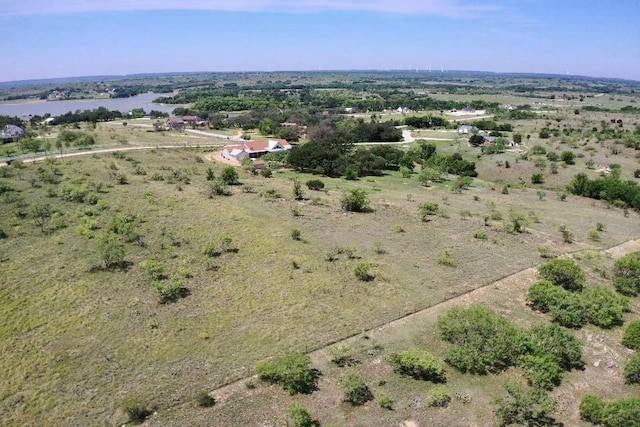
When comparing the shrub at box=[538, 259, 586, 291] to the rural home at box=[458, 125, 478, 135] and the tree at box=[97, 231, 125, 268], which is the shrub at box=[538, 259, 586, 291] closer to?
the tree at box=[97, 231, 125, 268]

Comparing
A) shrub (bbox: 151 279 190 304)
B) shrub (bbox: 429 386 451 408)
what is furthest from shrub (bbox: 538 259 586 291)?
shrub (bbox: 151 279 190 304)

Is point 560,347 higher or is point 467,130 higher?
point 467,130

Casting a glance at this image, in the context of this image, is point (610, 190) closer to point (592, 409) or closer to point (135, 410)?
point (592, 409)

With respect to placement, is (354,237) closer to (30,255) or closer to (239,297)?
(239,297)

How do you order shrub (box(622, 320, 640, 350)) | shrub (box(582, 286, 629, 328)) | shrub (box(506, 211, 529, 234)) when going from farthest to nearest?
1. shrub (box(506, 211, 529, 234))
2. shrub (box(582, 286, 629, 328))
3. shrub (box(622, 320, 640, 350))

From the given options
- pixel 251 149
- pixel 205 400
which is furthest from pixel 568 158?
pixel 205 400

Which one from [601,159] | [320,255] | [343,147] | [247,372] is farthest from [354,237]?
[601,159]

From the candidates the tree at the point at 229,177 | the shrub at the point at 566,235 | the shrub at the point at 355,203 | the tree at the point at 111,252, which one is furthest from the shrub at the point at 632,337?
the tree at the point at 229,177
